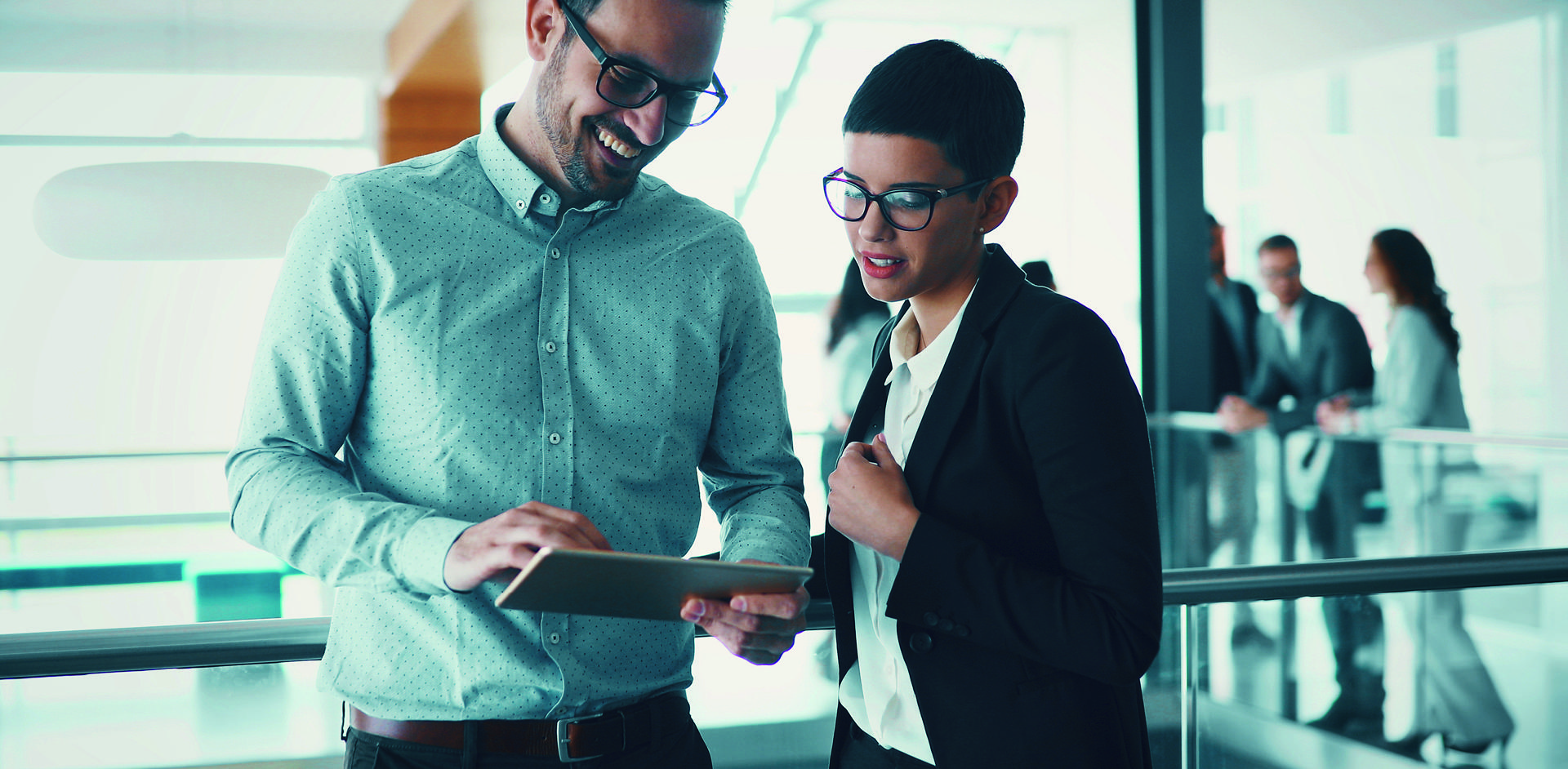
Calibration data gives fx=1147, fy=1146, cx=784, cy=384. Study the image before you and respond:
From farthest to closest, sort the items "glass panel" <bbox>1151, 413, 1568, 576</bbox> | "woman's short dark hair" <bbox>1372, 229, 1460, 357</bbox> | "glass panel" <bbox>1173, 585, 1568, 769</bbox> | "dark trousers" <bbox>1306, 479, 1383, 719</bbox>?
"woman's short dark hair" <bbox>1372, 229, 1460, 357</bbox> → "glass panel" <bbox>1151, 413, 1568, 576</bbox> → "glass panel" <bbox>1173, 585, 1568, 769</bbox> → "dark trousers" <bbox>1306, 479, 1383, 719</bbox>

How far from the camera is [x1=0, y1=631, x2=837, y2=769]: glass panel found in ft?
5.62

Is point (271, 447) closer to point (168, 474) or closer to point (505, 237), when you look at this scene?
point (505, 237)

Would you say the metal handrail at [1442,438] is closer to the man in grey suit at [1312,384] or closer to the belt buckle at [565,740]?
the man in grey suit at [1312,384]

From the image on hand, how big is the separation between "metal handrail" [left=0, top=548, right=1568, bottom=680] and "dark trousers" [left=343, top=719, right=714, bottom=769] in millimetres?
228

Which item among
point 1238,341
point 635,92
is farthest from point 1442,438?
point 635,92

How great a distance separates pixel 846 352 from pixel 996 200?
3836mm

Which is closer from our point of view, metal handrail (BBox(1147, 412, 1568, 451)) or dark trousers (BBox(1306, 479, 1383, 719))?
dark trousers (BBox(1306, 479, 1383, 719))

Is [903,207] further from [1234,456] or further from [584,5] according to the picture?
[1234,456]

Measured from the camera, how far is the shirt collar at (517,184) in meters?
1.52

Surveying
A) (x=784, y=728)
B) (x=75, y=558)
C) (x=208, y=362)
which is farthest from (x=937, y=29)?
(x=784, y=728)

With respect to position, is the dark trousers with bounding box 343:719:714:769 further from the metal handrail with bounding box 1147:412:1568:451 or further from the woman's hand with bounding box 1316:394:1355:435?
the woman's hand with bounding box 1316:394:1355:435

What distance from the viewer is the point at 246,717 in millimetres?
1873

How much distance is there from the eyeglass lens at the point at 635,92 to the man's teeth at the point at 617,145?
5 centimetres

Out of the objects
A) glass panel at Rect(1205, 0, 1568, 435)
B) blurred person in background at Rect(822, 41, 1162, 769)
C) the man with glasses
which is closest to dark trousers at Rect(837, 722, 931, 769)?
blurred person in background at Rect(822, 41, 1162, 769)
